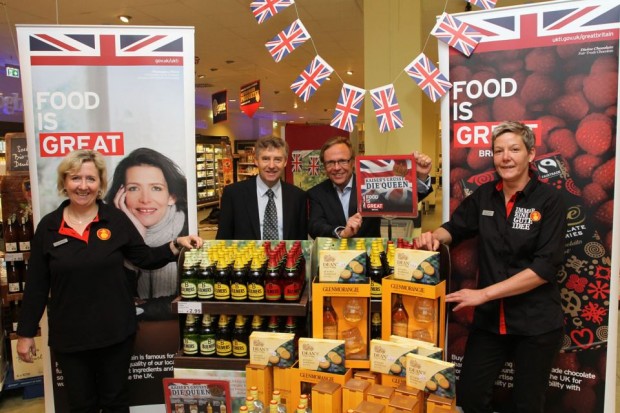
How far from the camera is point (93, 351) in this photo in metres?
2.36

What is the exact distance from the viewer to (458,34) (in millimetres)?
2680

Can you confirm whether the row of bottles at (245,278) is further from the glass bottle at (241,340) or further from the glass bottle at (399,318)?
the glass bottle at (399,318)

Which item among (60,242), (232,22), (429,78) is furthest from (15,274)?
(232,22)

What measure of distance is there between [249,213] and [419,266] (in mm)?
1302

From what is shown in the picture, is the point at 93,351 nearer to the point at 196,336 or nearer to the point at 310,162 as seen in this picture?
the point at 196,336

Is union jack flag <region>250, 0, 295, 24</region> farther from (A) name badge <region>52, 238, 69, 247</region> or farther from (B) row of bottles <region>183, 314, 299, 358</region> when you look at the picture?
(B) row of bottles <region>183, 314, 299, 358</region>

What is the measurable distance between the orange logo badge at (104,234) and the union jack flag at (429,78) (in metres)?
1.85

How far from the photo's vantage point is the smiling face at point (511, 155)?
2174 millimetres

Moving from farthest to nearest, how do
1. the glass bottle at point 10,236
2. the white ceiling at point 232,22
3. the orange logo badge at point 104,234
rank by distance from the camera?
the white ceiling at point 232,22 < the glass bottle at point 10,236 < the orange logo badge at point 104,234

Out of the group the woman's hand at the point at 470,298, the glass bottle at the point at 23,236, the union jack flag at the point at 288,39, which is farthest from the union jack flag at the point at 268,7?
the glass bottle at the point at 23,236

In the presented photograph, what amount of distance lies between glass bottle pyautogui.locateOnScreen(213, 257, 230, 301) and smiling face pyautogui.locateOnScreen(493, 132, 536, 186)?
1.34 meters

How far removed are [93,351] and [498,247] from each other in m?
2.02

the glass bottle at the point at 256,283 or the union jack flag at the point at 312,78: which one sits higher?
the union jack flag at the point at 312,78

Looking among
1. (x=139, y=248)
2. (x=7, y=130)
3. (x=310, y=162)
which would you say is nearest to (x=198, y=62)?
(x=7, y=130)
